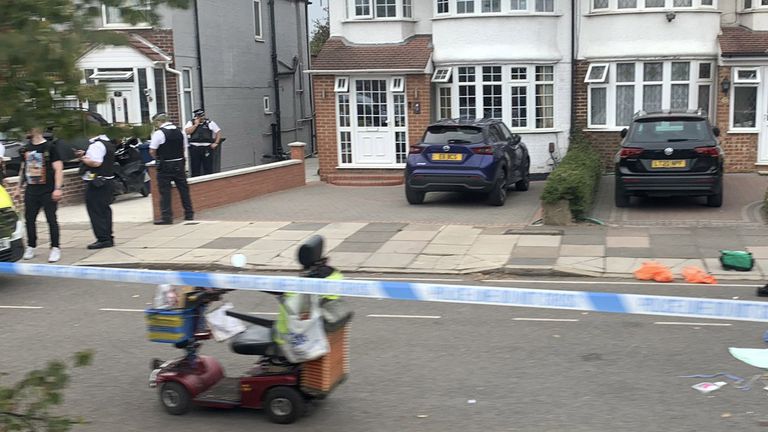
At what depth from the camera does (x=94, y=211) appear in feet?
37.8

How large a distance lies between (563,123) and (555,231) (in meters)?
7.86

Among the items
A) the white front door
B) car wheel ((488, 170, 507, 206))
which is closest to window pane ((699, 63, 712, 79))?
car wheel ((488, 170, 507, 206))

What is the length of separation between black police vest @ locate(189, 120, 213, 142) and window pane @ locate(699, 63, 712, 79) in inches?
445

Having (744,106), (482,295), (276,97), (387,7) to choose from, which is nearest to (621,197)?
(744,106)


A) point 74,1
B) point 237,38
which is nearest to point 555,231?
point 74,1

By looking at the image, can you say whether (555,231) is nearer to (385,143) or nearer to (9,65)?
(385,143)

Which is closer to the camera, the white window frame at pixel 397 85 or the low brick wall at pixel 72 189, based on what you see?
the low brick wall at pixel 72 189

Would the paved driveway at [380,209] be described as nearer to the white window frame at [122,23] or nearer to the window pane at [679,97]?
the window pane at [679,97]

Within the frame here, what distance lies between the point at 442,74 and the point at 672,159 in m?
7.56

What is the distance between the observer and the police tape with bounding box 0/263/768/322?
14.4ft

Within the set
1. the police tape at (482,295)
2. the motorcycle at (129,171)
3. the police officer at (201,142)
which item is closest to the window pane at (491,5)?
the police officer at (201,142)

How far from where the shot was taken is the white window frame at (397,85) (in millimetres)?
19328

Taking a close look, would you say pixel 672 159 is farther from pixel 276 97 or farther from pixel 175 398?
pixel 276 97

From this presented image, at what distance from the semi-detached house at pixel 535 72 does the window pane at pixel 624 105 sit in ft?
0.08
